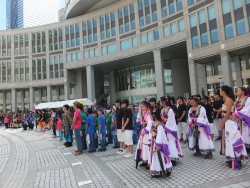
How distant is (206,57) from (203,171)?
25137mm

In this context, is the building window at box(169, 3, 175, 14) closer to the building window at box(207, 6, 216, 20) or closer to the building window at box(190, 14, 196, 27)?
the building window at box(190, 14, 196, 27)

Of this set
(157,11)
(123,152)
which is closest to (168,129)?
(123,152)

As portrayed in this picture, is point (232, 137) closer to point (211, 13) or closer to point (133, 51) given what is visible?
point (211, 13)

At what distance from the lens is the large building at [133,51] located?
26484 millimetres

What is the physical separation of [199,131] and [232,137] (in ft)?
4.14

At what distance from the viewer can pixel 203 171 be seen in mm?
5051

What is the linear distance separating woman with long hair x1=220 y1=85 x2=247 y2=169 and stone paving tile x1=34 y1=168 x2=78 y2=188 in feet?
12.9

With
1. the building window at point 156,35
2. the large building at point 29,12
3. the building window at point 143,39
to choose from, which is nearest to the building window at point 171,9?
the building window at point 156,35

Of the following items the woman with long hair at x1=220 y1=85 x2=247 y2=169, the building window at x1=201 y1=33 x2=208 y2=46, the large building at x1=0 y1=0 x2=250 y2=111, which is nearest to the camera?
the woman with long hair at x1=220 y1=85 x2=247 y2=169

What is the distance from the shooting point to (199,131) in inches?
246

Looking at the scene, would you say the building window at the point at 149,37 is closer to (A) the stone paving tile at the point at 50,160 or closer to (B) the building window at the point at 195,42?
(B) the building window at the point at 195,42

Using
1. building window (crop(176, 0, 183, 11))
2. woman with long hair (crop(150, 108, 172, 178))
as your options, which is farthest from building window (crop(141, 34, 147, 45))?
woman with long hair (crop(150, 108, 172, 178))

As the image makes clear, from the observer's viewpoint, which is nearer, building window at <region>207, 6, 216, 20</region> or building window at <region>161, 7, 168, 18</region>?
building window at <region>207, 6, 216, 20</region>

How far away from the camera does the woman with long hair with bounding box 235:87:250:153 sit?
5.32m
